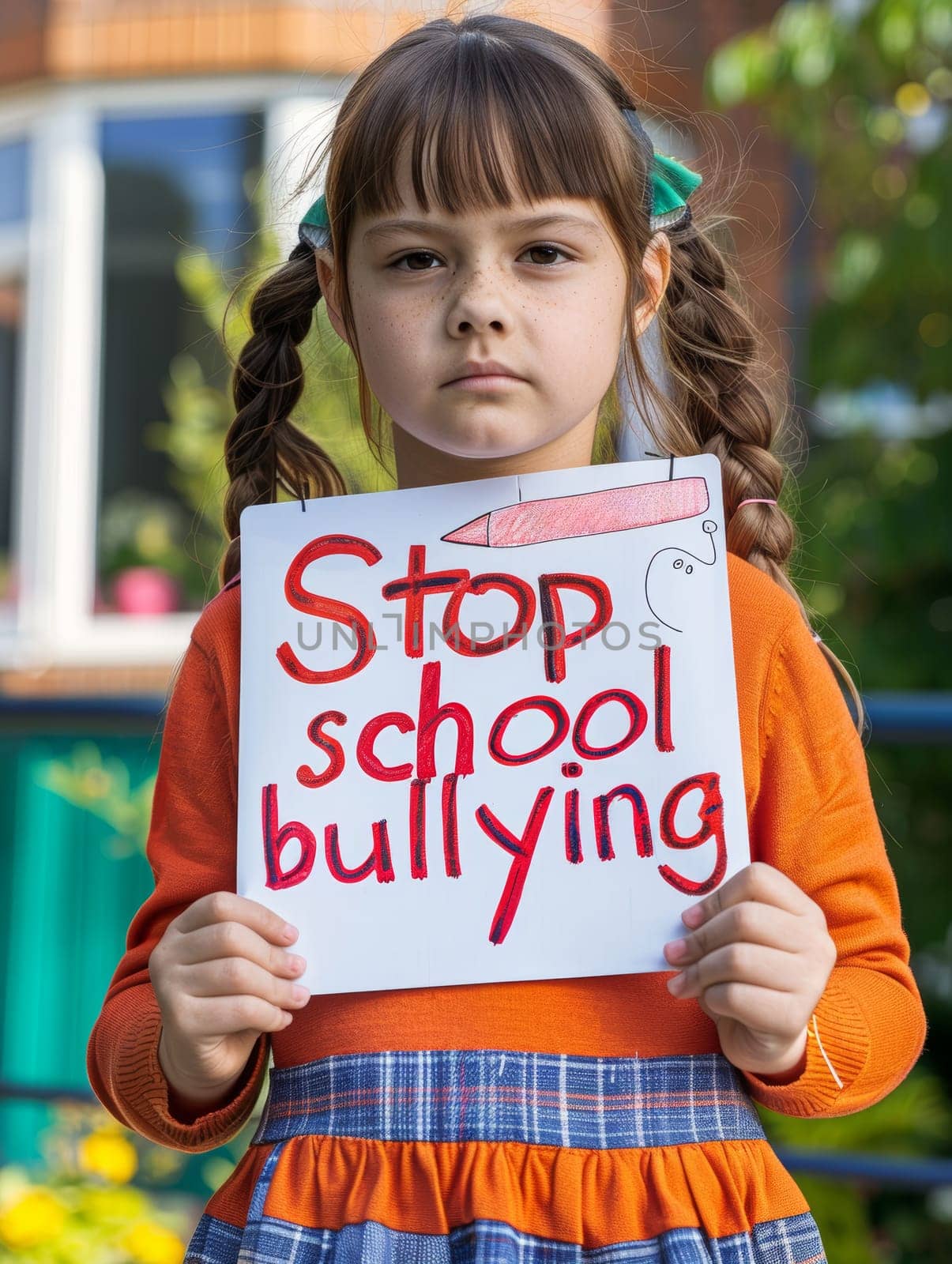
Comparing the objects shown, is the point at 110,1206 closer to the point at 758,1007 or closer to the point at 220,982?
the point at 220,982

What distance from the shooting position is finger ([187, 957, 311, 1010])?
893 millimetres

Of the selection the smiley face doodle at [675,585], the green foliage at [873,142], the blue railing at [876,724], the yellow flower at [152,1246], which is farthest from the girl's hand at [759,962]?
the green foliage at [873,142]

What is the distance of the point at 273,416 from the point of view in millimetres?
1174

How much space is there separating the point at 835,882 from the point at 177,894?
435mm

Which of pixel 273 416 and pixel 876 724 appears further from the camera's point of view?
pixel 876 724

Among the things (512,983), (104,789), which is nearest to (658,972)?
(512,983)

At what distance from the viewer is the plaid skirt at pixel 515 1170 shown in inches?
33.7

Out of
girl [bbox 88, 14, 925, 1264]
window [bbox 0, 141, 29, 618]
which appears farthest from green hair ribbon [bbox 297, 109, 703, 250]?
window [bbox 0, 141, 29, 618]

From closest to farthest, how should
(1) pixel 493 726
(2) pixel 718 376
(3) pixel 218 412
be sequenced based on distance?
(1) pixel 493 726, (2) pixel 718 376, (3) pixel 218 412

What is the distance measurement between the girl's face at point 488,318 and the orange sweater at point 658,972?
0.20 meters

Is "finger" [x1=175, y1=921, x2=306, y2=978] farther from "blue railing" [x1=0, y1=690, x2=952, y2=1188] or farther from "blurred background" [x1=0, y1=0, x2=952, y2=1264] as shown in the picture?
"blue railing" [x1=0, y1=690, x2=952, y2=1188]

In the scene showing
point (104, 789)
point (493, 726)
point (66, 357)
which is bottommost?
point (493, 726)

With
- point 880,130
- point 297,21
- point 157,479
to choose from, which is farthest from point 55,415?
point 880,130

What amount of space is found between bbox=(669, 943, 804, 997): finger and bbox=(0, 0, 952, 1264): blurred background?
548 mm
